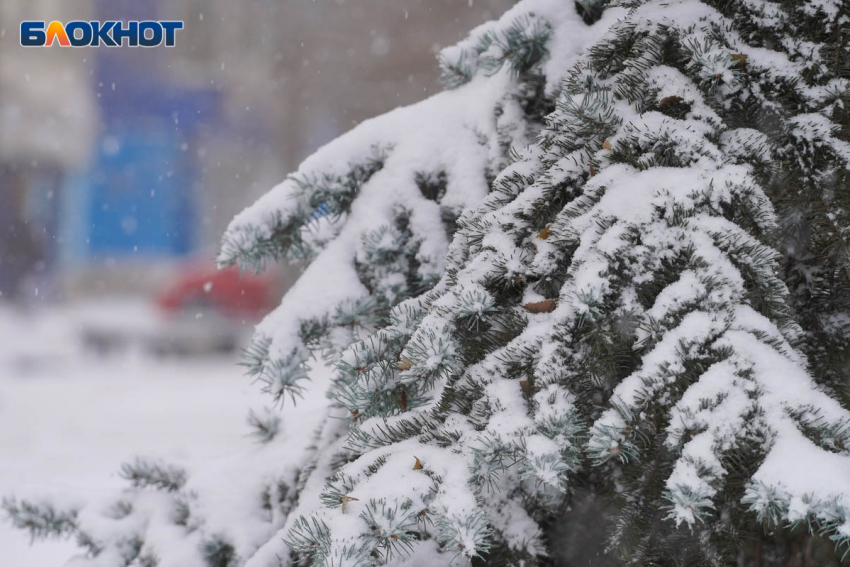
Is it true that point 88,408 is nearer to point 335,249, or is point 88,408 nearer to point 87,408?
point 87,408

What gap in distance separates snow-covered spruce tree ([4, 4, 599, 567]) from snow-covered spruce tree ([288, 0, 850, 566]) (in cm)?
35

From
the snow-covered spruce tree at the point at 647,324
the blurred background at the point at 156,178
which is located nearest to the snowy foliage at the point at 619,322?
the snow-covered spruce tree at the point at 647,324

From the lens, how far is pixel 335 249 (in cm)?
177

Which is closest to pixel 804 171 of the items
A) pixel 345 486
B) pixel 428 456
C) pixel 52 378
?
pixel 428 456

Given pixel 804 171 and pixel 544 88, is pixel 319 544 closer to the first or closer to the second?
pixel 804 171

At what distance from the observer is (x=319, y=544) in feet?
3.24

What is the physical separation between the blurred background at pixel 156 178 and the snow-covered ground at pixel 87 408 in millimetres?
48

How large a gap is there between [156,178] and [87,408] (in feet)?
23.4

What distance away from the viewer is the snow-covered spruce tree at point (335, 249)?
5.37ft

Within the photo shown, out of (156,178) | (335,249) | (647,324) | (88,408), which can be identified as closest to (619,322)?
(647,324)

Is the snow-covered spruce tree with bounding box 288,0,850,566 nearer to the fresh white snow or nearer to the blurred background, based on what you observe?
the fresh white snow

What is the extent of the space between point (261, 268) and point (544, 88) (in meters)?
0.89

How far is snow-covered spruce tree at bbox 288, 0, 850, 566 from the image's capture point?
0.91 metres

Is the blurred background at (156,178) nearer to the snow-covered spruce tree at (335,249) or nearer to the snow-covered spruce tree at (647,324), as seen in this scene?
the snow-covered spruce tree at (335,249)
